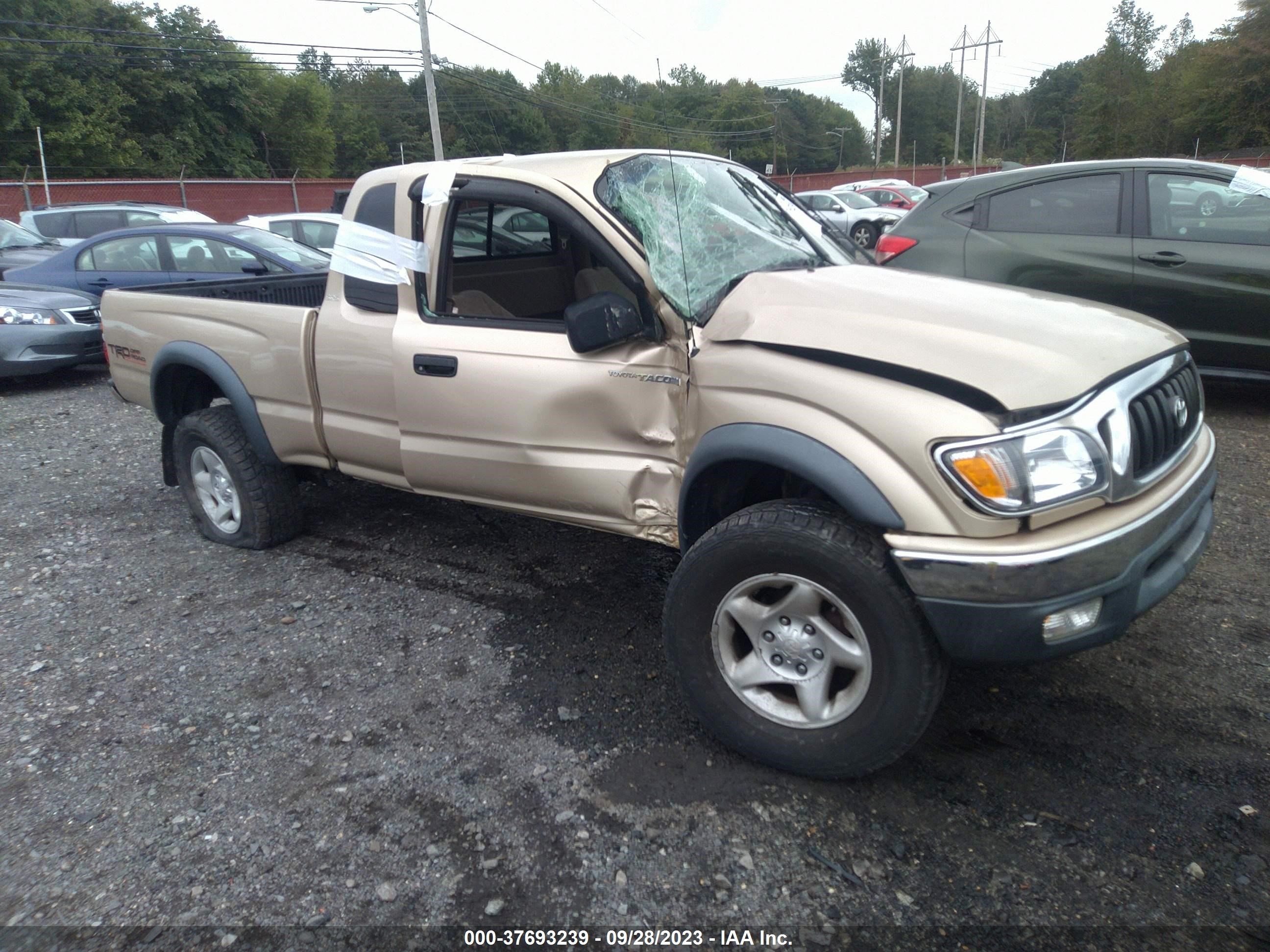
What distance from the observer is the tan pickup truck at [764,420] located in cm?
229

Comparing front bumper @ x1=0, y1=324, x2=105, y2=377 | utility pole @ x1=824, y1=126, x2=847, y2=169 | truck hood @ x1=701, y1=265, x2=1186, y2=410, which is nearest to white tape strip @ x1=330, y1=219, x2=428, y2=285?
truck hood @ x1=701, y1=265, x2=1186, y2=410

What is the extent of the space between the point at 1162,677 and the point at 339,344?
338 centimetres

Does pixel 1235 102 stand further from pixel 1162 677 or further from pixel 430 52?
pixel 1162 677

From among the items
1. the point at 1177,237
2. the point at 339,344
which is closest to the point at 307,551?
the point at 339,344

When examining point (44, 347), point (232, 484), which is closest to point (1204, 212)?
point (232, 484)

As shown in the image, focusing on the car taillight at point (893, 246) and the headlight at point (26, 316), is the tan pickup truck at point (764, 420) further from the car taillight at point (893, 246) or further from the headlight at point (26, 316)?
the headlight at point (26, 316)

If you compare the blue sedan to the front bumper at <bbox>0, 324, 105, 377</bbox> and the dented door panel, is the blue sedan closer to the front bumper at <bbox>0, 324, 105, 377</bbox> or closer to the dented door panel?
the front bumper at <bbox>0, 324, 105, 377</bbox>

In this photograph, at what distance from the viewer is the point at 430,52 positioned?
2572cm

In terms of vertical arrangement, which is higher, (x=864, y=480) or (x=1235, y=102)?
(x=1235, y=102)

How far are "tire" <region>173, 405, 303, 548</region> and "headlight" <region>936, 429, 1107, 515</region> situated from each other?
3.44 metres

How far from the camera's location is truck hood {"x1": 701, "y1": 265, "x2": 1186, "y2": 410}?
7.73 feet

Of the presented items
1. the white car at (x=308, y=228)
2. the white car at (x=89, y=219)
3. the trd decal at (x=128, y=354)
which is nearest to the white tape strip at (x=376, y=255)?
the trd decal at (x=128, y=354)

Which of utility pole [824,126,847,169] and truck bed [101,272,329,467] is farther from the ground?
utility pole [824,126,847,169]

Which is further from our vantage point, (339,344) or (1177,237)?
(1177,237)
